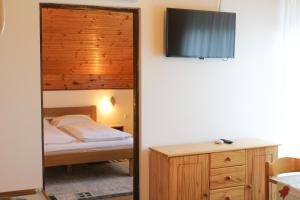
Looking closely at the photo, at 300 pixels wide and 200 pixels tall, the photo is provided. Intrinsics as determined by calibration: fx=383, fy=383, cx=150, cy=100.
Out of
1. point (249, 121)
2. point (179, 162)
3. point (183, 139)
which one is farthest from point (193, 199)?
point (249, 121)

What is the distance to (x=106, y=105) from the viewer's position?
6578 mm

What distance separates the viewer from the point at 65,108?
638 cm

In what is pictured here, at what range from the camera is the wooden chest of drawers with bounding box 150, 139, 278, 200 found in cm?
321

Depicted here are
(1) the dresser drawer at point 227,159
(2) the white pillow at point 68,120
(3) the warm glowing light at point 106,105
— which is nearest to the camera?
(1) the dresser drawer at point 227,159

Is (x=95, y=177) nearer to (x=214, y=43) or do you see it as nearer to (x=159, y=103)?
(x=159, y=103)

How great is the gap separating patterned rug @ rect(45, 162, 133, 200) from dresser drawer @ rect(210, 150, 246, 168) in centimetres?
141

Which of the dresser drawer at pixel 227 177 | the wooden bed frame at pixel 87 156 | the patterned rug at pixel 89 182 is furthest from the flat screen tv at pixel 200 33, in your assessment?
the wooden bed frame at pixel 87 156

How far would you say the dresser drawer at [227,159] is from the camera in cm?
334

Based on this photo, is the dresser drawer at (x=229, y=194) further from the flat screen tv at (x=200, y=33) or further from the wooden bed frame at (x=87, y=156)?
the wooden bed frame at (x=87, y=156)

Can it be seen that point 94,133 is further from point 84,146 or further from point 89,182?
point 89,182

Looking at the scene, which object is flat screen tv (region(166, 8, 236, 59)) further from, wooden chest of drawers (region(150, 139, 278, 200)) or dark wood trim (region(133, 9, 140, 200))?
wooden chest of drawers (region(150, 139, 278, 200))

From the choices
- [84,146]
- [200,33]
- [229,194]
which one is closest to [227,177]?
[229,194]

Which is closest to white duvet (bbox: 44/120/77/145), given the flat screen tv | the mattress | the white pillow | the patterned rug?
the mattress

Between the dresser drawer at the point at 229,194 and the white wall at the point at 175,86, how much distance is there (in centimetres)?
56
